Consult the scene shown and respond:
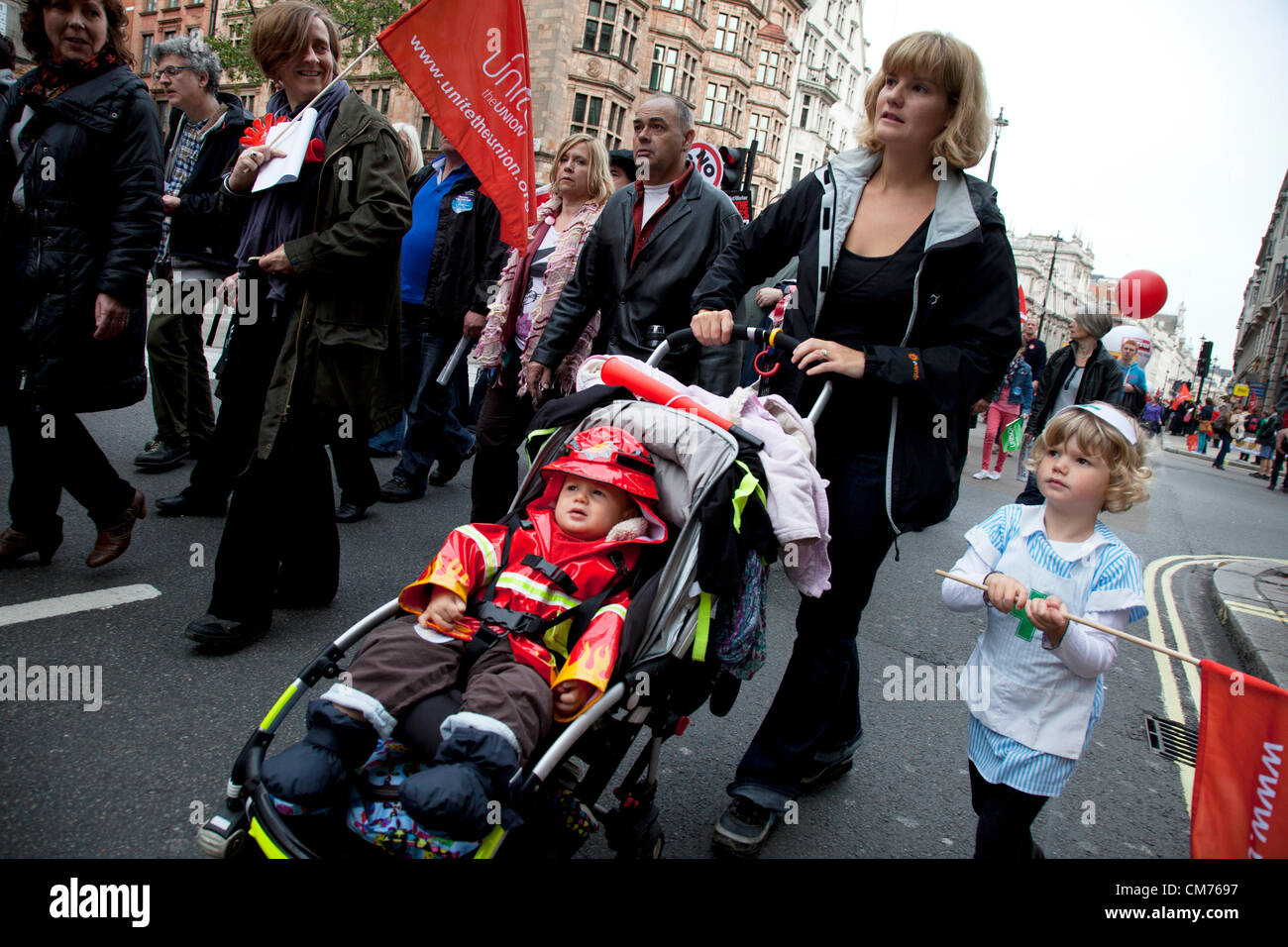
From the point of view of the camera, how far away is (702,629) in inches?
91.8

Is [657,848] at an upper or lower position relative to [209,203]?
lower

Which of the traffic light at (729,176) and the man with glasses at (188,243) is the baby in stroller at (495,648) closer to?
the man with glasses at (188,243)

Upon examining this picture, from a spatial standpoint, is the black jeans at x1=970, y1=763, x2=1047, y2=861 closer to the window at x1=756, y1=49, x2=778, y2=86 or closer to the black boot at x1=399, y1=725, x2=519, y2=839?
the black boot at x1=399, y1=725, x2=519, y2=839

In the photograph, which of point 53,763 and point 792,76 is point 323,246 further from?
point 792,76

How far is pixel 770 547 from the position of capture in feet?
7.88

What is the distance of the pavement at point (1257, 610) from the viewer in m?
5.07

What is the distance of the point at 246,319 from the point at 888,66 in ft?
8.74

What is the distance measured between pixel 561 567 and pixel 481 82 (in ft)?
11.0

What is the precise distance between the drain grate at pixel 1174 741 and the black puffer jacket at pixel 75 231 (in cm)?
466

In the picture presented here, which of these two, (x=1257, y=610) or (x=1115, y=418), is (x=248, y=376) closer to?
(x=1115, y=418)

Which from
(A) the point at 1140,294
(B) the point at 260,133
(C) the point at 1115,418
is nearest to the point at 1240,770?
(C) the point at 1115,418

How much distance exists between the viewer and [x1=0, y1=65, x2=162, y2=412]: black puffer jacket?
3686 mm

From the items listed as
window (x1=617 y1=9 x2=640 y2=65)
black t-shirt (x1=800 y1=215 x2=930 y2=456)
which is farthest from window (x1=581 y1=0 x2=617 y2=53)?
black t-shirt (x1=800 y1=215 x2=930 y2=456)
